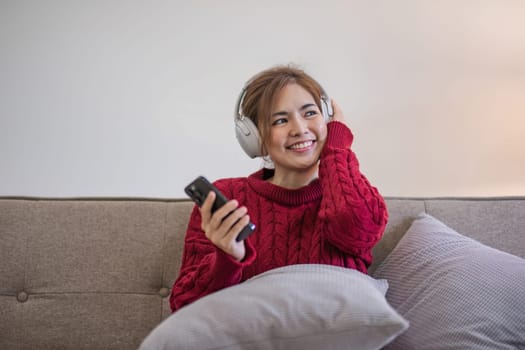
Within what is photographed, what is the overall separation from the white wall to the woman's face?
59 centimetres

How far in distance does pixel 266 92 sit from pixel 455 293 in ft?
2.00

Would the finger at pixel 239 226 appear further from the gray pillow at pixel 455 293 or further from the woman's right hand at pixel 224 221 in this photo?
the gray pillow at pixel 455 293

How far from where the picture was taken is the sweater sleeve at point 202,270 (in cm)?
93

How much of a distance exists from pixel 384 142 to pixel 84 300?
1113 millimetres

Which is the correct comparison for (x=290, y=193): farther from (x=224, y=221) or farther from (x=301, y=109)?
(x=224, y=221)

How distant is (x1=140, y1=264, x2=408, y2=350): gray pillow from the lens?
0.68 metres

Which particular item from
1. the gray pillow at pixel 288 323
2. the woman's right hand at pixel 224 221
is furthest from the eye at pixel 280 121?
the gray pillow at pixel 288 323

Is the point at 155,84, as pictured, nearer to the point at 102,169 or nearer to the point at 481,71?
the point at 102,169

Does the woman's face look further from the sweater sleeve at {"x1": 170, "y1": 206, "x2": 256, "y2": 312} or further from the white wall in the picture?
the white wall

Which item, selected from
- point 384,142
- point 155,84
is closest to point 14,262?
point 155,84

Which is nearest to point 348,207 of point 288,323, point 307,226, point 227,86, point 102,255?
point 307,226

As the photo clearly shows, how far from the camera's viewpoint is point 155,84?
1.76 meters

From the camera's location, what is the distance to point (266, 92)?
119cm

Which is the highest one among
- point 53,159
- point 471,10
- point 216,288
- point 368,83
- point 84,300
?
point 471,10
